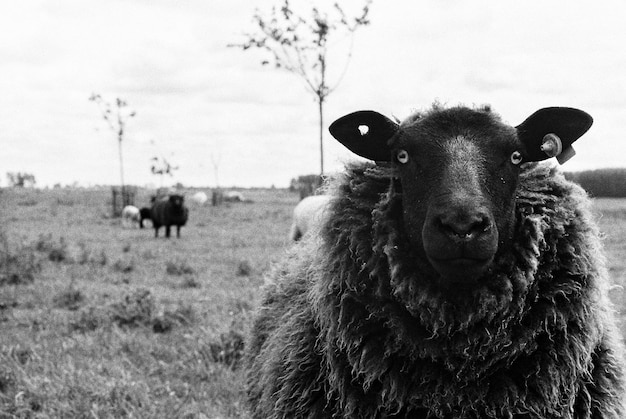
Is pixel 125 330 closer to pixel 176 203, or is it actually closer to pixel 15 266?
pixel 15 266

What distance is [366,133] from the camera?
340 centimetres

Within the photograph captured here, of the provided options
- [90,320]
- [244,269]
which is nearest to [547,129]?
[90,320]

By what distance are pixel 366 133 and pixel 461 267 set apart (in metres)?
1.00

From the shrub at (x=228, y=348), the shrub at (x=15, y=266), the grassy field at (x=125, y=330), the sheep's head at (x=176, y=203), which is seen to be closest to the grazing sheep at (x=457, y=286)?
the grassy field at (x=125, y=330)

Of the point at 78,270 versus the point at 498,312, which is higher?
the point at 498,312

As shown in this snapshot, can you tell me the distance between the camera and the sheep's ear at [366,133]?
3.34 meters

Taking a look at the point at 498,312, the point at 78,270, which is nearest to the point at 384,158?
the point at 498,312

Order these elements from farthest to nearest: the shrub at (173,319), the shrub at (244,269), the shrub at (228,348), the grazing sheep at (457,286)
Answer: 1. the shrub at (244,269)
2. the shrub at (173,319)
3. the shrub at (228,348)
4. the grazing sheep at (457,286)

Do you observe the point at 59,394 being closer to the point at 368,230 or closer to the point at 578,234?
the point at 368,230

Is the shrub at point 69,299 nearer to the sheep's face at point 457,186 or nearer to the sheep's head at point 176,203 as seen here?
the sheep's face at point 457,186

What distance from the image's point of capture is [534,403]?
2.86m

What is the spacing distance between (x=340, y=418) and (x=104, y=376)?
2888 millimetres

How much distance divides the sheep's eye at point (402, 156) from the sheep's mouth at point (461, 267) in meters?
0.60

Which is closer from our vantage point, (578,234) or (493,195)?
(493,195)
